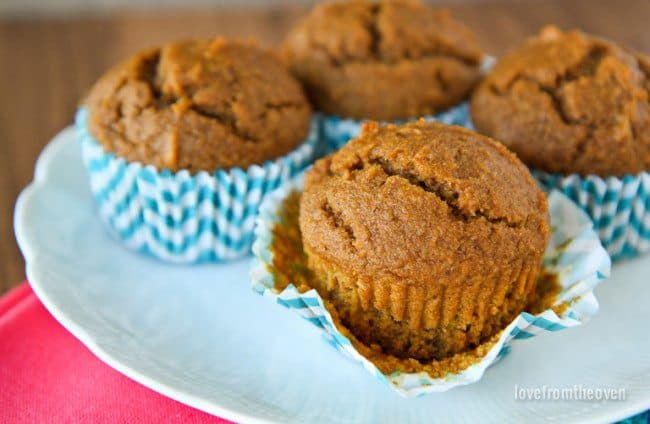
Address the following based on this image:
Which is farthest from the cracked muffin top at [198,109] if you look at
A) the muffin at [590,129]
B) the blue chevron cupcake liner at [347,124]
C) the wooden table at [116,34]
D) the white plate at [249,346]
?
the wooden table at [116,34]

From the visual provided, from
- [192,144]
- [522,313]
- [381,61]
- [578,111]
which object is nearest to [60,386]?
[192,144]

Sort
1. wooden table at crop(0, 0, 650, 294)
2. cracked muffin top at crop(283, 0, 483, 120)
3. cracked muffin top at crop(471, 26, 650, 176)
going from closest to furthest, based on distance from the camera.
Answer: cracked muffin top at crop(471, 26, 650, 176)
cracked muffin top at crop(283, 0, 483, 120)
wooden table at crop(0, 0, 650, 294)

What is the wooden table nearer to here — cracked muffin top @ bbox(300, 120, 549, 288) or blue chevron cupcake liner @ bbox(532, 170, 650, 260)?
cracked muffin top @ bbox(300, 120, 549, 288)

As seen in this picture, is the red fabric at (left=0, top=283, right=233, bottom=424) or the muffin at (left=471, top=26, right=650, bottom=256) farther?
the muffin at (left=471, top=26, right=650, bottom=256)

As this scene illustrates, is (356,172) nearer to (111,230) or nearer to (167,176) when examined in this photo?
(167,176)

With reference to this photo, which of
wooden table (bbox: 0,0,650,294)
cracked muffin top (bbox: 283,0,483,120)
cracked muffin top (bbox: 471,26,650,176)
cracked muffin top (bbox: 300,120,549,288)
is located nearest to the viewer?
cracked muffin top (bbox: 300,120,549,288)

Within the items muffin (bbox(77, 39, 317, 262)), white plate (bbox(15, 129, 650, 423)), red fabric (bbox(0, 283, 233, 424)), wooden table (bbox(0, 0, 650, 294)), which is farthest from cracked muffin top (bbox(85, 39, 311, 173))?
wooden table (bbox(0, 0, 650, 294))

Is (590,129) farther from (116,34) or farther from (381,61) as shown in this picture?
(116,34)

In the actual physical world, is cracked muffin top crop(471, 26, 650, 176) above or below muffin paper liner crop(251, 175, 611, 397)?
above
